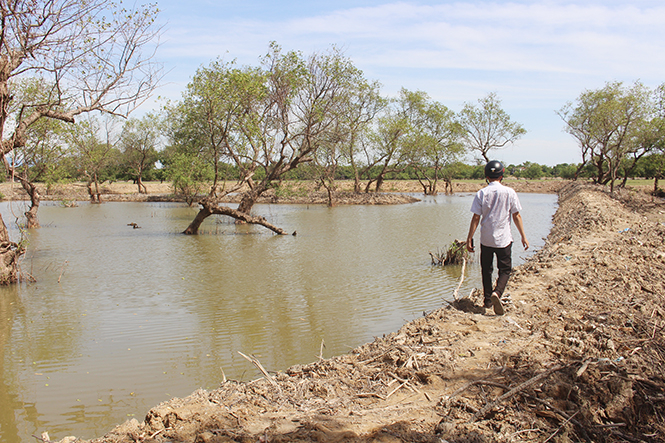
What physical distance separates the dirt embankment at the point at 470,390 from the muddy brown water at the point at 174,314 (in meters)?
1.17

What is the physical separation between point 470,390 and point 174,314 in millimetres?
5634

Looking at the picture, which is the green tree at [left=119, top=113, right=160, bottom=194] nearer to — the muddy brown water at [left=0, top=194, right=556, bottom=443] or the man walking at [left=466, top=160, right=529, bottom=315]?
the muddy brown water at [left=0, top=194, right=556, bottom=443]

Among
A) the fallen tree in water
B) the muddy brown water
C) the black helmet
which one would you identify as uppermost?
the black helmet

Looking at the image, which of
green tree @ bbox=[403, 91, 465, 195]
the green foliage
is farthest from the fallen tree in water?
green tree @ bbox=[403, 91, 465, 195]

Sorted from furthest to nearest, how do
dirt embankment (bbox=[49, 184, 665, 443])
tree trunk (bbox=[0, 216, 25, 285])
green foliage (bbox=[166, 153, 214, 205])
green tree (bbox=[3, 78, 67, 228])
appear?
green foliage (bbox=[166, 153, 214, 205]) < green tree (bbox=[3, 78, 67, 228]) < tree trunk (bbox=[0, 216, 25, 285]) < dirt embankment (bbox=[49, 184, 665, 443])

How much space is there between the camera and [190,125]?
19.8 meters

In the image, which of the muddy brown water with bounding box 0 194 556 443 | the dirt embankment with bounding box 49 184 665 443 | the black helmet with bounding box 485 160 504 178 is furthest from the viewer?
the black helmet with bounding box 485 160 504 178

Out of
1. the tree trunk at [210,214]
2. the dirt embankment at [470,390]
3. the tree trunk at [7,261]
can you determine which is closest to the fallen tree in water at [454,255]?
the dirt embankment at [470,390]

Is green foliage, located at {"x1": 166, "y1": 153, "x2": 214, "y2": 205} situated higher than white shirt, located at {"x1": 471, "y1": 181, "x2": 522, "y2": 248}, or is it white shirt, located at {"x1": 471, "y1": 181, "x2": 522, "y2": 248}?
green foliage, located at {"x1": 166, "y1": 153, "x2": 214, "y2": 205}

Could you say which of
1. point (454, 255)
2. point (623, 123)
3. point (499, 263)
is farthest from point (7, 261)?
point (623, 123)

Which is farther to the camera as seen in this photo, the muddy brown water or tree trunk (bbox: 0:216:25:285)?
tree trunk (bbox: 0:216:25:285)

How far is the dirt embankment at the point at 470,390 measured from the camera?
10.7 ft

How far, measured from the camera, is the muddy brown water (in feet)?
16.5

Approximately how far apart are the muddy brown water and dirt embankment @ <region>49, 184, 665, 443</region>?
1.17m
